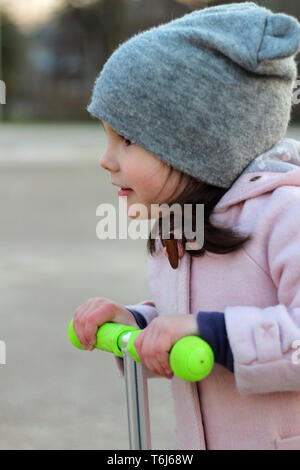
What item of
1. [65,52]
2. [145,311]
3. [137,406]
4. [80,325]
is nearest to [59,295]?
[145,311]

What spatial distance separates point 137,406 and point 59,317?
126 inches

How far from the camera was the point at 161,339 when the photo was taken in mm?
1415

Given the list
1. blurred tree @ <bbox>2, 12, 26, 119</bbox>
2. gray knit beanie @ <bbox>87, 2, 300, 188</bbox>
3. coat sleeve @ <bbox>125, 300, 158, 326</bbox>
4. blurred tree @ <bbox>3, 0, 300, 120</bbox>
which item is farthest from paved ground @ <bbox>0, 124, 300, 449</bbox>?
blurred tree @ <bbox>2, 12, 26, 119</bbox>

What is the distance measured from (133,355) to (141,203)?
37 centimetres

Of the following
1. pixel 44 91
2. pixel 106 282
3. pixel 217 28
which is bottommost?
pixel 217 28

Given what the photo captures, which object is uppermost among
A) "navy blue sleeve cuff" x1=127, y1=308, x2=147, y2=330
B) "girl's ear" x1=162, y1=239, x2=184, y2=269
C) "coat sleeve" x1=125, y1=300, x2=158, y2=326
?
"girl's ear" x1=162, y1=239, x2=184, y2=269

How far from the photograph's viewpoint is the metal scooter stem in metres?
1.47

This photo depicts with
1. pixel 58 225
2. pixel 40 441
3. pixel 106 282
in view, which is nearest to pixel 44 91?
pixel 58 225

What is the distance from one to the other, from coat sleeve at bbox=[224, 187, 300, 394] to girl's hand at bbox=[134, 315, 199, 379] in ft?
0.24

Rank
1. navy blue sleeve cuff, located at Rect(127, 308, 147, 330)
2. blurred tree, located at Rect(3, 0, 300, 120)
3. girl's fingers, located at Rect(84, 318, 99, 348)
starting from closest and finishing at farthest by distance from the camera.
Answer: girl's fingers, located at Rect(84, 318, 99, 348) → navy blue sleeve cuff, located at Rect(127, 308, 147, 330) → blurred tree, located at Rect(3, 0, 300, 120)

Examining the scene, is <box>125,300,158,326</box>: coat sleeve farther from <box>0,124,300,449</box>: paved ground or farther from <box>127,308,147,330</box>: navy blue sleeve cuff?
<box>0,124,300,449</box>: paved ground

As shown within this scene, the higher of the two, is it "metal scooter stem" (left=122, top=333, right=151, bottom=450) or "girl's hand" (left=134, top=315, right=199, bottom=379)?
"girl's hand" (left=134, top=315, right=199, bottom=379)

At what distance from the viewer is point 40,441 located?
3139mm

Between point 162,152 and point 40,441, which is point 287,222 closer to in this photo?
point 162,152
